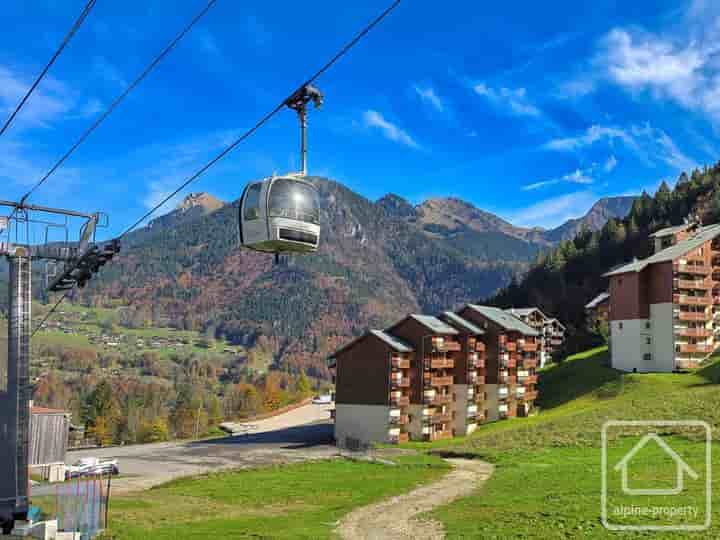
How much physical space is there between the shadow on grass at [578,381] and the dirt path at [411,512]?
37.8 metres

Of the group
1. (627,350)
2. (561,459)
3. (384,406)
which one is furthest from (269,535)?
(627,350)

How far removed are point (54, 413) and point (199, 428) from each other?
104662mm

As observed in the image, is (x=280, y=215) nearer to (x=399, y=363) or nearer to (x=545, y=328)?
(x=399, y=363)

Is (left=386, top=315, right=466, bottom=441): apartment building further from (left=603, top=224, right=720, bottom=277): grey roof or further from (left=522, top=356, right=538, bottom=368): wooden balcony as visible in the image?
(left=603, top=224, right=720, bottom=277): grey roof

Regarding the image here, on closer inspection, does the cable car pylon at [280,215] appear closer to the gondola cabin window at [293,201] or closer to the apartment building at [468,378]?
the gondola cabin window at [293,201]

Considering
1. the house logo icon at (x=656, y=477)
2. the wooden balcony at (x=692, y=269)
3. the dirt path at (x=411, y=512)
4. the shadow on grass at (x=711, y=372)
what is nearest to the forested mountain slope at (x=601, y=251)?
the wooden balcony at (x=692, y=269)

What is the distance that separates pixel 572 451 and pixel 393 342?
34291 mm

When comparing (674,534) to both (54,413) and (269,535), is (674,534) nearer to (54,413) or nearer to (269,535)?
(269,535)

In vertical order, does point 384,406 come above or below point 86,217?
below

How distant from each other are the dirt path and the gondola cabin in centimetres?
1215

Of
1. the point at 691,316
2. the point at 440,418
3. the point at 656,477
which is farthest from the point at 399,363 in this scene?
the point at 656,477

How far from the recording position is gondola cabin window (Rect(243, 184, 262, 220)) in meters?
24.8

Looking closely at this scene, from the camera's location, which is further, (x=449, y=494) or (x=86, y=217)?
(x=449, y=494)

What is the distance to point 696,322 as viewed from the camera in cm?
8662
